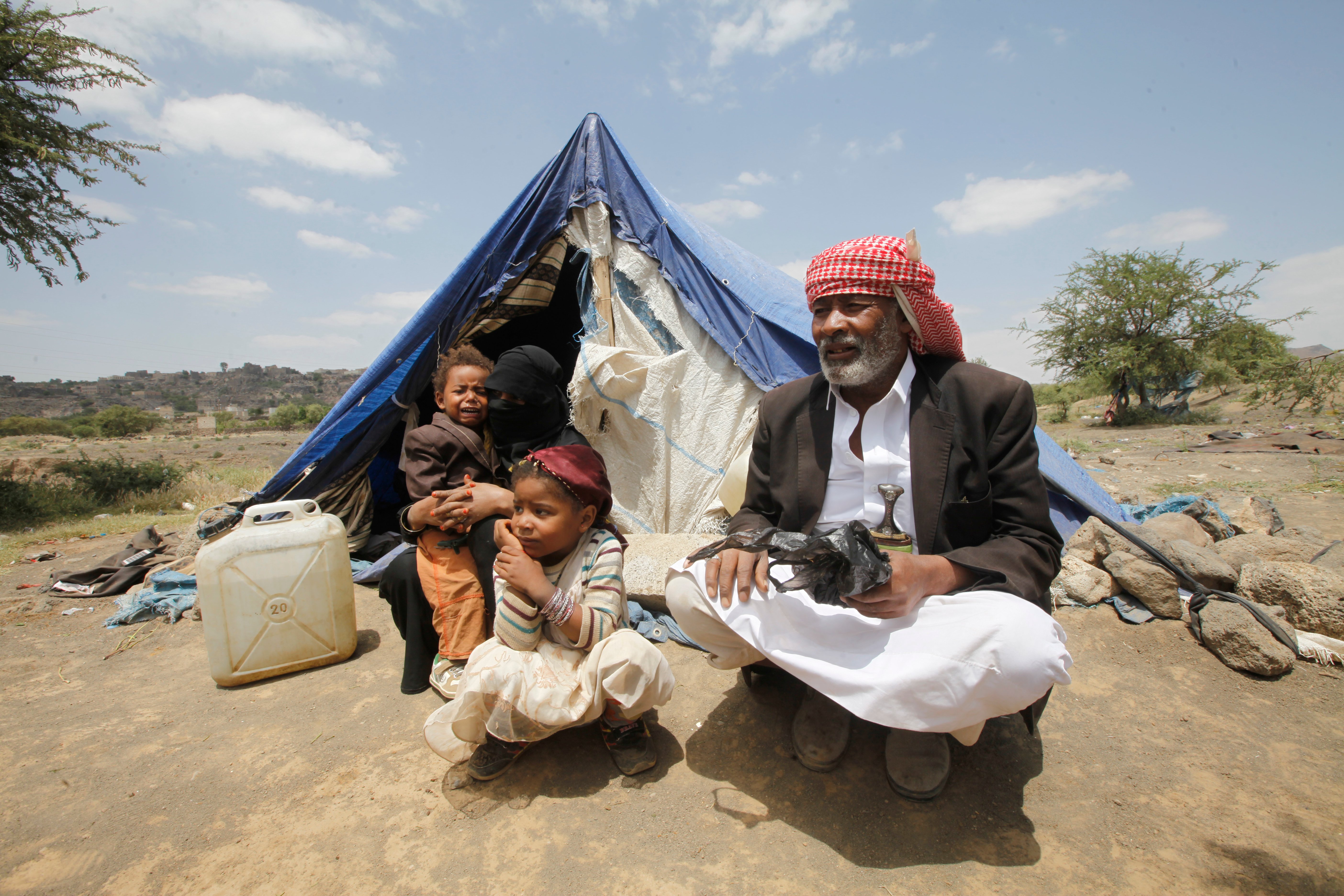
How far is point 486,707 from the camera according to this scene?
5.83 feet

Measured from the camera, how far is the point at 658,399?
355 centimetres

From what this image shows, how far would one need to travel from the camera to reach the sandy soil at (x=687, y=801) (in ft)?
5.08

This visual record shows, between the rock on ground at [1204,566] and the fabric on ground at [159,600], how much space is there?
17.1 feet

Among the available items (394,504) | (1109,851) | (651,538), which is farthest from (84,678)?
(1109,851)

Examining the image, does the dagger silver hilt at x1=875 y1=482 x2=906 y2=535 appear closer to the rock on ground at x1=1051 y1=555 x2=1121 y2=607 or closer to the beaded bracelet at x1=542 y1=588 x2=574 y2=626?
the beaded bracelet at x1=542 y1=588 x2=574 y2=626

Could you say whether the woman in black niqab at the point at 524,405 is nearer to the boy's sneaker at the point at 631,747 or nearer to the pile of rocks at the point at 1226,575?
the boy's sneaker at the point at 631,747

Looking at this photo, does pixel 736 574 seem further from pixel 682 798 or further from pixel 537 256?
pixel 537 256

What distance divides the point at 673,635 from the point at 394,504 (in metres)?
2.55

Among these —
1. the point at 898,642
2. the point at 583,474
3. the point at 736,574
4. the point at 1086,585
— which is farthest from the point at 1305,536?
the point at 583,474

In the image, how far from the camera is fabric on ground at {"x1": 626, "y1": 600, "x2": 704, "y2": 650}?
2881 millimetres

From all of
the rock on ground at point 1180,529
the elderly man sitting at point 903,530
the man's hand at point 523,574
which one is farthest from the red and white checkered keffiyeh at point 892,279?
the rock on ground at point 1180,529

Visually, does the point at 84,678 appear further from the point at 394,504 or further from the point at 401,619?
the point at 394,504

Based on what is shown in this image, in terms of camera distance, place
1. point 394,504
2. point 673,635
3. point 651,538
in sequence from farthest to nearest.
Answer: point 394,504 → point 651,538 → point 673,635

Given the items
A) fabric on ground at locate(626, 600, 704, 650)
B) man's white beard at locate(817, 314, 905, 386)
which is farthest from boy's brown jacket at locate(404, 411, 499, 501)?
man's white beard at locate(817, 314, 905, 386)
